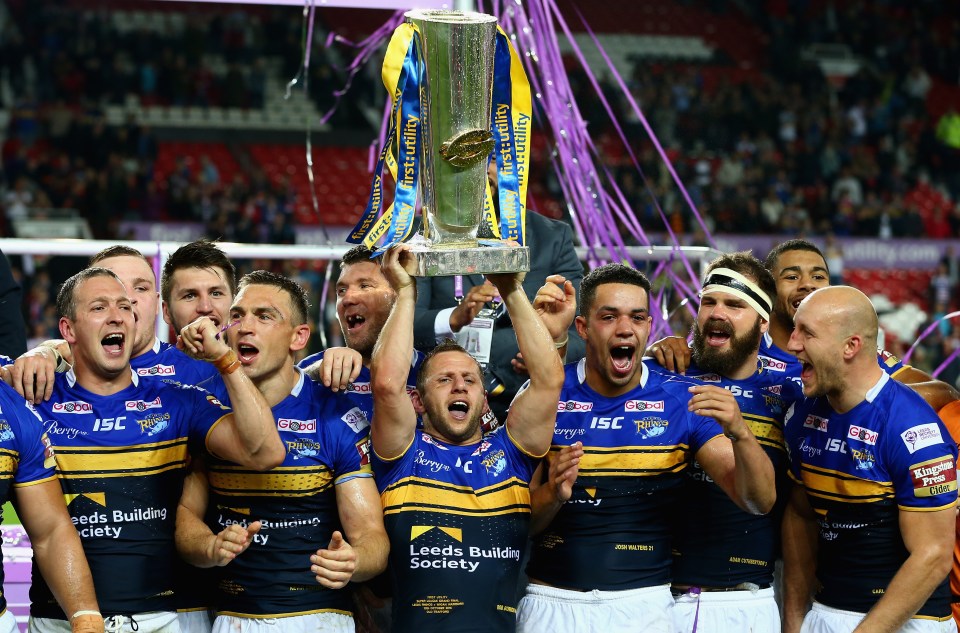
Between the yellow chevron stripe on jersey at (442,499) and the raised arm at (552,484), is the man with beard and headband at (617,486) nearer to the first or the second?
the raised arm at (552,484)

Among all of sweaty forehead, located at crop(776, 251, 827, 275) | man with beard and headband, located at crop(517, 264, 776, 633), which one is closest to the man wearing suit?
A: man with beard and headband, located at crop(517, 264, 776, 633)

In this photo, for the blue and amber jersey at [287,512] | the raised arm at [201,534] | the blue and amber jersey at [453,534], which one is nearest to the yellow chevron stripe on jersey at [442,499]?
the blue and amber jersey at [453,534]

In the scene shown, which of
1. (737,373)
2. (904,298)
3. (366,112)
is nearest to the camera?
(737,373)

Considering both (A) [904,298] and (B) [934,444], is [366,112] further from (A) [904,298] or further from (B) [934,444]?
(B) [934,444]

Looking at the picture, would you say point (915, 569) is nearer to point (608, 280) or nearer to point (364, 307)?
point (608, 280)

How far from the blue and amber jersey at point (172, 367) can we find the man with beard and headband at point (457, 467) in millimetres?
814

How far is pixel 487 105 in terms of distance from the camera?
11.9 feet

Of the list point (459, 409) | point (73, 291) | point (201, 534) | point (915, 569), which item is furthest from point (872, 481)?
point (73, 291)

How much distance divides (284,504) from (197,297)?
1.01 m

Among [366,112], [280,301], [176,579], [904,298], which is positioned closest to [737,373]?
Answer: [280,301]

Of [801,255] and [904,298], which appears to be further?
[904,298]

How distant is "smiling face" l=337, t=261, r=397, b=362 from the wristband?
93cm

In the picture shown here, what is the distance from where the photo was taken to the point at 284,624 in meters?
3.97

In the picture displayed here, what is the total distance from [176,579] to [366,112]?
15.2 metres
